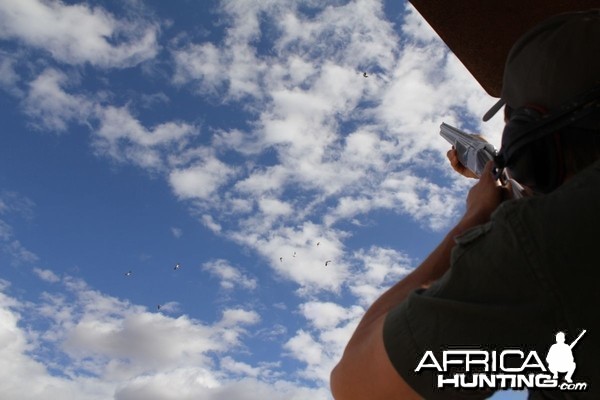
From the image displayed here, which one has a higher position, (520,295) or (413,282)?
(413,282)

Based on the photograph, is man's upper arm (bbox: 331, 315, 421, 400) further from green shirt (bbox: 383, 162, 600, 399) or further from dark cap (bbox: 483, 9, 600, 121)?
dark cap (bbox: 483, 9, 600, 121)

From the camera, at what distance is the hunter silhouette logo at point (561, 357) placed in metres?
1.39

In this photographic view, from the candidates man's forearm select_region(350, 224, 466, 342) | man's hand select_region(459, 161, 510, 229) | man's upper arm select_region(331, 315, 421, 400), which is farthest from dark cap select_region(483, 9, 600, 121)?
man's upper arm select_region(331, 315, 421, 400)

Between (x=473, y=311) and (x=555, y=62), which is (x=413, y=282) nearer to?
(x=473, y=311)

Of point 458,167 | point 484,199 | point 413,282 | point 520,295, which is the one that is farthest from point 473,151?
point 520,295

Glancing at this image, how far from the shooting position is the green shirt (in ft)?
4.51

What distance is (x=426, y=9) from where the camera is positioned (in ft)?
11.3

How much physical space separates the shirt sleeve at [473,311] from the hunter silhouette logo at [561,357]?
0.05m

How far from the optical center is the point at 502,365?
1438mm

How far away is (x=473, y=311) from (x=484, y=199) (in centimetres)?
90

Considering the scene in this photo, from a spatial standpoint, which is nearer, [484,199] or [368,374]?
[368,374]

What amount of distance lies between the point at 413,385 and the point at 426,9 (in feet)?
8.71

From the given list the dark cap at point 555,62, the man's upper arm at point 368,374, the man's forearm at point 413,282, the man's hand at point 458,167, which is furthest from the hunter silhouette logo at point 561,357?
the man's hand at point 458,167

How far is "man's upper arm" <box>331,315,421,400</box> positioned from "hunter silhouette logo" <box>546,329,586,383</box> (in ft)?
1.17
